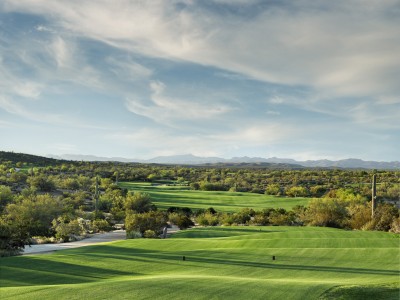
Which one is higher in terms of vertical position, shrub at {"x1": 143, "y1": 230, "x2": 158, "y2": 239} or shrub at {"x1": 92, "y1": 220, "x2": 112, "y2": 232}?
shrub at {"x1": 143, "y1": 230, "x2": 158, "y2": 239}

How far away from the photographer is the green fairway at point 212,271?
491 inches

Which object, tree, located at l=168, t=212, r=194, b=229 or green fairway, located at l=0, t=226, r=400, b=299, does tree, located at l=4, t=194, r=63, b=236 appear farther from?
green fairway, located at l=0, t=226, r=400, b=299

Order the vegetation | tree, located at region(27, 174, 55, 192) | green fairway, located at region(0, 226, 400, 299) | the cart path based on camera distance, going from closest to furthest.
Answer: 1. green fairway, located at region(0, 226, 400, 299)
2. the cart path
3. the vegetation
4. tree, located at region(27, 174, 55, 192)

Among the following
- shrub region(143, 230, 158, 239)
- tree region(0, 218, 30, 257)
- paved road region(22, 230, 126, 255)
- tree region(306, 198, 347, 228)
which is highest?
tree region(306, 198, 347, 228)

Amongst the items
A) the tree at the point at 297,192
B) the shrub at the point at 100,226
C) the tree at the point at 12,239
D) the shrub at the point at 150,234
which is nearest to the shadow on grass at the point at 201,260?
the tree at the point at 12,239

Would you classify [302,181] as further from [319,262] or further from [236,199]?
[319,262]

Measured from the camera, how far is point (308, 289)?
42.4 feet

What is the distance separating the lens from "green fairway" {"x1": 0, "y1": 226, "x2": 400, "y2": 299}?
1247 centimetres

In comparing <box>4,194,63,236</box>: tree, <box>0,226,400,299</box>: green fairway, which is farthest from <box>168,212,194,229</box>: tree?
<box>0,226,400,299</box>: green fairway

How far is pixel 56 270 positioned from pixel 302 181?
79.5m

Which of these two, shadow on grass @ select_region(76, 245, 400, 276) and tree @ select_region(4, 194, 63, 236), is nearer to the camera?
shadow on grass @ select_region(76, 245, 400, 276)

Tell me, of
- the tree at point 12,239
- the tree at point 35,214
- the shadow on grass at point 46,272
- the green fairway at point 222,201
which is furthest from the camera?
the green fairway at point 222,201

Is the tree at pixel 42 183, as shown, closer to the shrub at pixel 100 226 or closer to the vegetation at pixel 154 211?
the vegetation at pixel 154 211

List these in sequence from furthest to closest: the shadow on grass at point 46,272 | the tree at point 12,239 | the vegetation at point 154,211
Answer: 1. the vegetation at point 154,211
2. the tree at point 12,239
3. the shadow on grass at point 46,272
